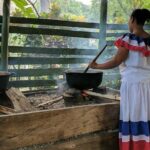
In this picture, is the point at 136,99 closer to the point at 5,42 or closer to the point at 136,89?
the point at 136,89

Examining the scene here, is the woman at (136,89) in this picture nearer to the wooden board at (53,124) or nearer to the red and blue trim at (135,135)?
the red and blue trim at (135,135)

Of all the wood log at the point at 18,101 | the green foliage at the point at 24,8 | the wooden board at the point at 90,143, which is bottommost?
the wooden board at the point at 90,143

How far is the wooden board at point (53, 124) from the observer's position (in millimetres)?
2094

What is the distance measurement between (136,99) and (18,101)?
104cm

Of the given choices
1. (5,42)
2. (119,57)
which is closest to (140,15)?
(119,57)

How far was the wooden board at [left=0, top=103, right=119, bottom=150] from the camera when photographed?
2.09m

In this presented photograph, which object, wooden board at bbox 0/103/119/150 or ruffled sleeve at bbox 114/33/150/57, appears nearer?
wooden board at bbox 0/103/119/150

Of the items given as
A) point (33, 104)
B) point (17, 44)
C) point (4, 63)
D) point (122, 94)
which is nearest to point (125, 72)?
point (122, 94)

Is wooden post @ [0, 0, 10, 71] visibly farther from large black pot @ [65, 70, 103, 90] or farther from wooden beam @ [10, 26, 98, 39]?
large black pot @ [65, 70, 103, 90]

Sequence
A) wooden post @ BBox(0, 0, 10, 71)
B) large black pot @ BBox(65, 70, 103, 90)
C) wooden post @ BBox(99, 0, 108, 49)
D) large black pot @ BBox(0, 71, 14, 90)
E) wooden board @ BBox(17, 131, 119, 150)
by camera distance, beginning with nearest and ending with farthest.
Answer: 1. wooden board @ BBox(17, 131, 119, 150)
2. large black pot @ BBox(0, 71, 14, 90)
3. large black pot @ BBox(65, 70, 103, 90)
4. wooden post @ BBox(0, 0, 10, 71)
5. wooden post @ BBox(99, 0, 108, 49)

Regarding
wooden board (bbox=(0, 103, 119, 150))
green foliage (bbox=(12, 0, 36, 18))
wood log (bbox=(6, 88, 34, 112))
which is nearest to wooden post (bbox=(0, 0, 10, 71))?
green foliage (bbox=(12, 0, 36, 18))

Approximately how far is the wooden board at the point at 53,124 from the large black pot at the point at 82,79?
36 centimetres

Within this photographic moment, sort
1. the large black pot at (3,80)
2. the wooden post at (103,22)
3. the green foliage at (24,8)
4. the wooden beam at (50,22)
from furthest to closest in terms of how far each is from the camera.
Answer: the wooden post at (103,22) < the wooden beam at (50,22) < the green foliage at (24,8) < the large black pot at (3,80)

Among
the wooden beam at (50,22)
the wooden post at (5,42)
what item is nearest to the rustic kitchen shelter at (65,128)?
the wooden post at (5,42)
